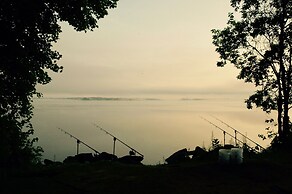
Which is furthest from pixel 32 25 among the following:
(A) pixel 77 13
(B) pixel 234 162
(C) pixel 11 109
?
(B) pixel 234 162

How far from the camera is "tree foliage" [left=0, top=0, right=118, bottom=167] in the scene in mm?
13633

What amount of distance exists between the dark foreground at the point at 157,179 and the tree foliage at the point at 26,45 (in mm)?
4999

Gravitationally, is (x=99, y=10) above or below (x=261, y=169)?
above

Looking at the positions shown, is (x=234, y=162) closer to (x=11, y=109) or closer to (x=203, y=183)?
(x=203, y=183)

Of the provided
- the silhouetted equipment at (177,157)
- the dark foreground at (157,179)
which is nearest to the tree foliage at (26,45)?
the dark foreground at (157,179)

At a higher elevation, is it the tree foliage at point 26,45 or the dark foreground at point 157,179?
the tree foliage at point 26,45

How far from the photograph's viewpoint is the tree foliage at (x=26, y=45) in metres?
13.6

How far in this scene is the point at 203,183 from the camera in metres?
8.77

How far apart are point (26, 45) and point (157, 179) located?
8439mm

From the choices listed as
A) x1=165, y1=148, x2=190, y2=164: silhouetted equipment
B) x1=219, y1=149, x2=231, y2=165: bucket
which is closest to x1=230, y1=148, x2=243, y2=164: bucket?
x1=219, y1=149, x2=231, y2=165: bucket

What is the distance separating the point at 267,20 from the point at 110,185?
16904 millimetres

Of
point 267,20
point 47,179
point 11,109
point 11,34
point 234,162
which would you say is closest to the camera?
point 47,179

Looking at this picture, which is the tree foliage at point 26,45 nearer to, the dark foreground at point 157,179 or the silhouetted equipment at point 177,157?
the dark foreground at point 157,179

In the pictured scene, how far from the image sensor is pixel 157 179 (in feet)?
29.6
